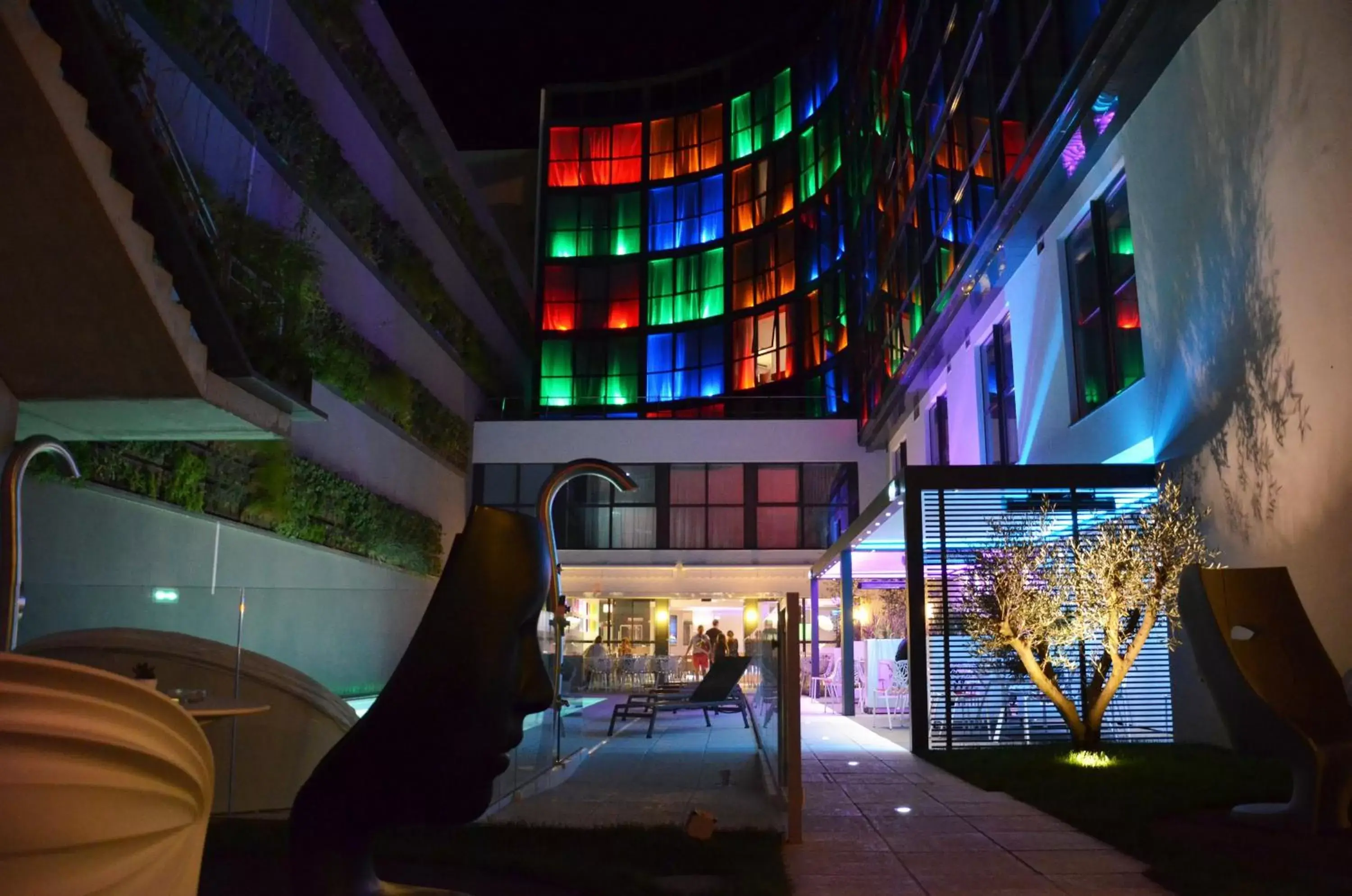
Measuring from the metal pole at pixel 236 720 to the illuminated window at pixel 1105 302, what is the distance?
8373mm

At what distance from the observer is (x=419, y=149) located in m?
22.9

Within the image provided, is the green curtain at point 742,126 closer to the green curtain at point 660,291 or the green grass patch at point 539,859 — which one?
the green curtain at point 660,291

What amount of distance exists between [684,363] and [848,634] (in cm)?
1687

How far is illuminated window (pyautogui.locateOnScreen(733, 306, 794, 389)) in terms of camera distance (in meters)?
29.2

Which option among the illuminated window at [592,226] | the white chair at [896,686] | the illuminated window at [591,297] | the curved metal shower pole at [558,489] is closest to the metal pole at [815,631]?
the white chair at [896,686]

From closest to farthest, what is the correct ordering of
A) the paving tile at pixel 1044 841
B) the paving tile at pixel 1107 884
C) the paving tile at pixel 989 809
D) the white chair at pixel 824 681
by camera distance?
the paving tile at pixel 1107 884, the paving tile at pixel 1044 841, the paving tile at pixel 989 809, the white chair at pixel 824 681

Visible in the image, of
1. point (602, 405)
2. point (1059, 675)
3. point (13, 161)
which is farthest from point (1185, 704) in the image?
point (602, 405)

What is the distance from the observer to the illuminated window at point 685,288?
31.1 metres

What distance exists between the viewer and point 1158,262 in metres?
9.66

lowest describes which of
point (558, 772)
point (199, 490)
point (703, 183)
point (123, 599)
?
point (558, 772)

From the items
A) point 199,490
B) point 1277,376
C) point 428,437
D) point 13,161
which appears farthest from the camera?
point 428,437

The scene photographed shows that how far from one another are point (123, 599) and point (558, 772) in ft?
11.9

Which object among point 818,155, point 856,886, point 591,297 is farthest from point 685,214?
point 856,886

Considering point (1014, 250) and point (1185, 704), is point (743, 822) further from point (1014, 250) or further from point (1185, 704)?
point (1014, 250)
